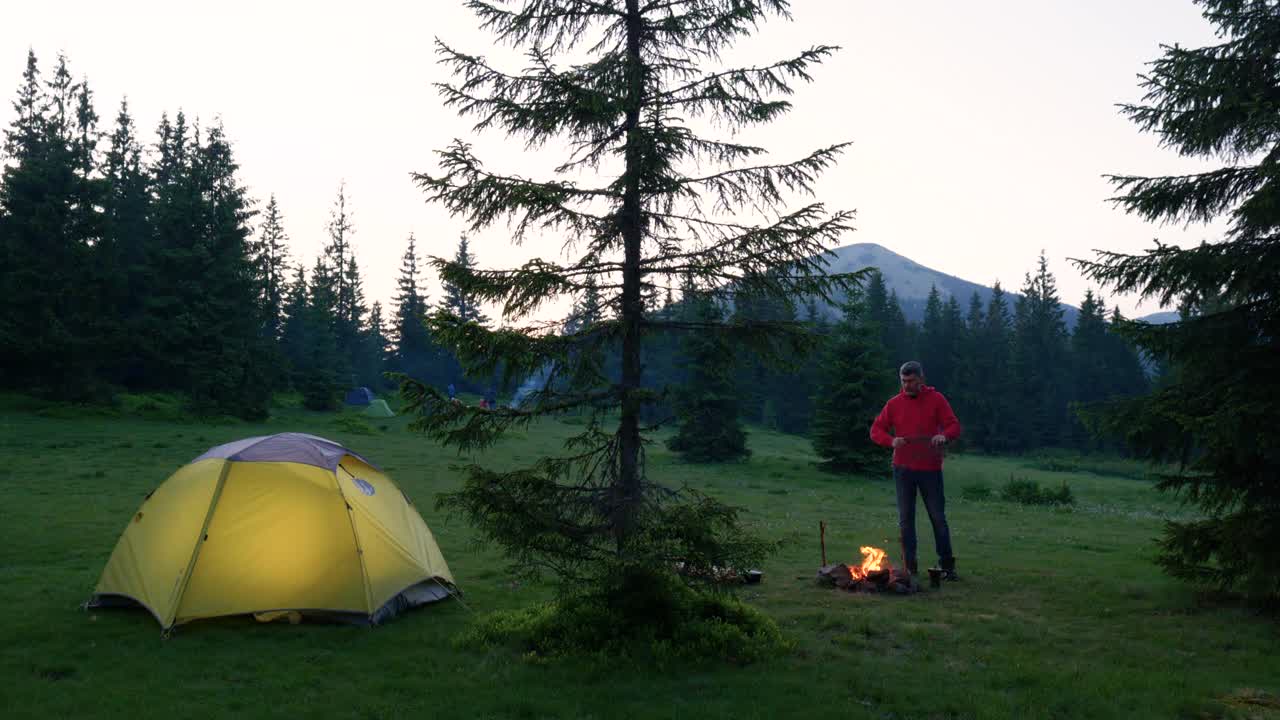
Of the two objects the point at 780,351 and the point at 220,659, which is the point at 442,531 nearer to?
the point at 220,659

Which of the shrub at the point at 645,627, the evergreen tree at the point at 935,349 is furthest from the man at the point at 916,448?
the evergreen tree at the point at 935,349

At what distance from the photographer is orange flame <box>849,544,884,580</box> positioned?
9.41 meters

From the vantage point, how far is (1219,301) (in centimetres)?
819

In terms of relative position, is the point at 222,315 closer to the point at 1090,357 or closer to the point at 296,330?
the point at 296,330

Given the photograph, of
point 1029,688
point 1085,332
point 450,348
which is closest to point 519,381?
point 450,348

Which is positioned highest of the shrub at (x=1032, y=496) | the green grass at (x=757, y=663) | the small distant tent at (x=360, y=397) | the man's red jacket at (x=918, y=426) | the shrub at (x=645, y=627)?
the small distant tent at (x=360, y=397)

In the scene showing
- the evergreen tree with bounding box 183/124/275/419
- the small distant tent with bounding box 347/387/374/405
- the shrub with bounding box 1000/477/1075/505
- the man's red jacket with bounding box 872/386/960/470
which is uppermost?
the evergreen tree with bounding box 183/124/275/419

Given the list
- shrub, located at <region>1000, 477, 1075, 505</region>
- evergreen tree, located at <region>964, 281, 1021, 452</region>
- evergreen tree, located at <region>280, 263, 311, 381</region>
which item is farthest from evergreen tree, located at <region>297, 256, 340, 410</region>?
evergreen tree, located at <region>964, 281, 1021, 452</region>

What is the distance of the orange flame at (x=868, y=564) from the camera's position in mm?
9414

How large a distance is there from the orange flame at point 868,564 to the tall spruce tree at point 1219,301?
285 centimetres

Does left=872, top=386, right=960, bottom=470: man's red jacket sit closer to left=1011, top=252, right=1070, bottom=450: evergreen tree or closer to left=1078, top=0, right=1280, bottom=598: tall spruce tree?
left=1078, top=0, right=1280, bottom=598: tall spruce tree

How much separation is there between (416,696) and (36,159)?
133ft

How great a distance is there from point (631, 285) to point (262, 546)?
4.41 meters

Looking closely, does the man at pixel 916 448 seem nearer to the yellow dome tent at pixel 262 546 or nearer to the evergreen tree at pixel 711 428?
the yellow dome tent at pixel 262 546
